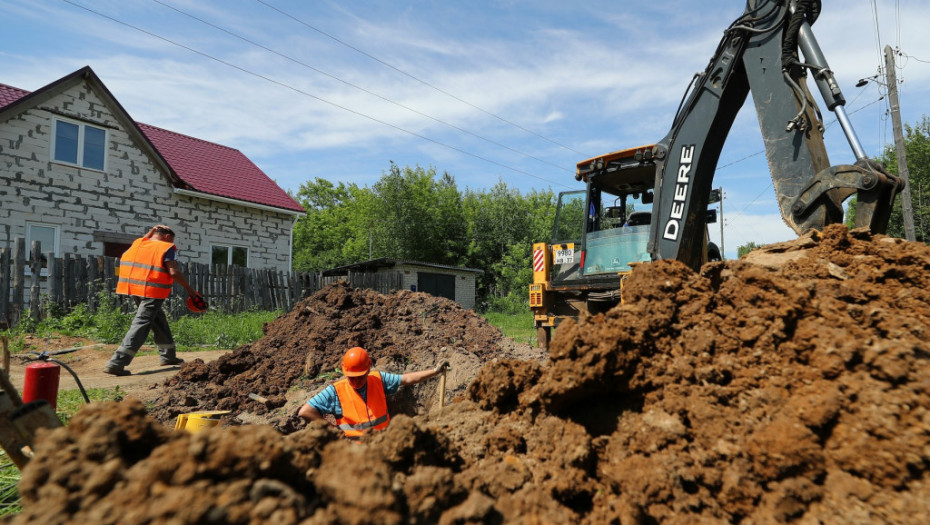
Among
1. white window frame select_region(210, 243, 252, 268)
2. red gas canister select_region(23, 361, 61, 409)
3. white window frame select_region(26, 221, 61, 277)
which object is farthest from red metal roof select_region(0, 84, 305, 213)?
red gas canister select_region(23, 361, 61, 409)

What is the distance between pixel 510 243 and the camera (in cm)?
3603

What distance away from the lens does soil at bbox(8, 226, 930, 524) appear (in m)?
1.34

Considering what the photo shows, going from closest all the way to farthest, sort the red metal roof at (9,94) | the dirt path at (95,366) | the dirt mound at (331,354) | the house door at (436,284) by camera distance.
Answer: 1. the dirt mound at (331,354)
2. the dirt path at (95,366)
3. the red metal roof at (9,94)
4. the house door at (436,284)

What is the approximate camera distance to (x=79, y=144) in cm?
1388

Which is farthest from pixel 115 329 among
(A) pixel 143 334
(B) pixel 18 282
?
(A) pixel 143 334

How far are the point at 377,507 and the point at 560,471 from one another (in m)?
0.91

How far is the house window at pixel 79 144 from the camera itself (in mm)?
13562

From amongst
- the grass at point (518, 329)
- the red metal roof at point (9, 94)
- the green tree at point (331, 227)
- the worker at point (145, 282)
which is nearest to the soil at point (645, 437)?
the worker at point (145, 282)

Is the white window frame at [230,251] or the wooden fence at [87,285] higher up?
the white window frame at [230,251]

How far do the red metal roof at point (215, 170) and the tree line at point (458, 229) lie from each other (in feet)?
50.0

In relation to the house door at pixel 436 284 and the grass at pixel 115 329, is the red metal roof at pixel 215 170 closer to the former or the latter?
the grass at pixel 115 329

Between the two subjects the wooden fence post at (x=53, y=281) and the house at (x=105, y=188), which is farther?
the house at (x=105, y=188)

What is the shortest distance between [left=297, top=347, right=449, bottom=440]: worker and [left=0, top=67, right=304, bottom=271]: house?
13.3 metres

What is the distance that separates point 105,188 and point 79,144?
1.31 m
